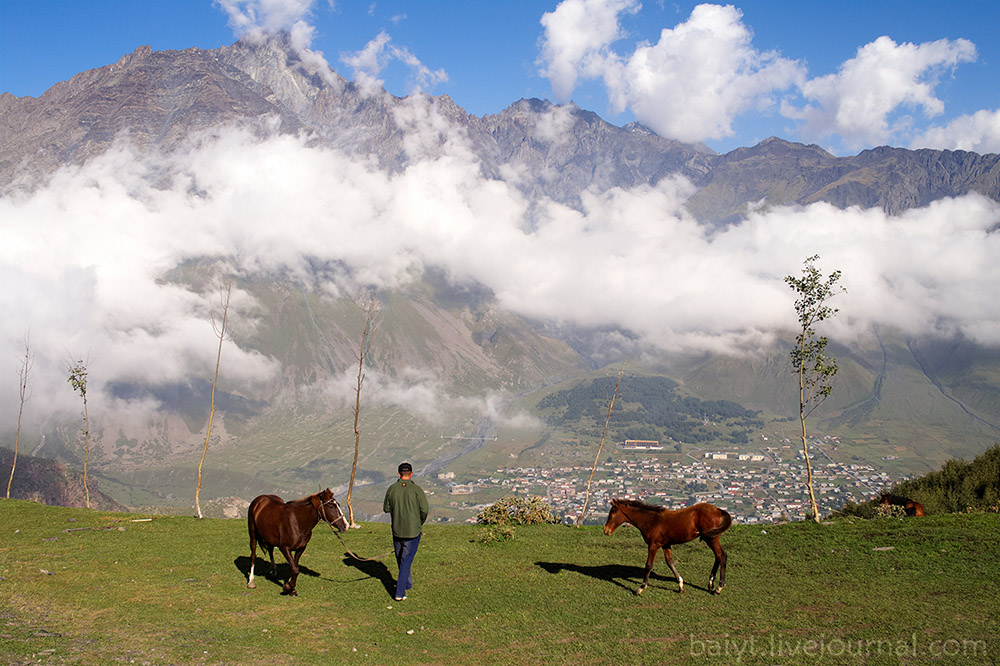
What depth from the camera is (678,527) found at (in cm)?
1515

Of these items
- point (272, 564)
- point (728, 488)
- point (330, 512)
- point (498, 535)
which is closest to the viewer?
point (330, 512)

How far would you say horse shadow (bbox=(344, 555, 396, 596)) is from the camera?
16.4 meters

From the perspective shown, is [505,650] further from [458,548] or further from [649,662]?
[458,548]

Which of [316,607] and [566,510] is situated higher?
[316,607]

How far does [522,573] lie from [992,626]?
11119 millimetres

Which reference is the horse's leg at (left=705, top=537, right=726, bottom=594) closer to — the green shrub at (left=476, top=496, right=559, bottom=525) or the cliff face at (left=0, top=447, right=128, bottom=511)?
the green shrub at (left=476, top=496, right=559, bottom=525)

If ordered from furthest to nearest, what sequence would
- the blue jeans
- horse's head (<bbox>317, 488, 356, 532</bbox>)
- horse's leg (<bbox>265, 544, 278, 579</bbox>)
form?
horse's leg (<bbox>265, 544, 278, 579</bbox>)
horse's head (<bbox>317, 488, 356, 532</bbox>)
the blue jeans

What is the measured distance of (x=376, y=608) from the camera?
14633 mm

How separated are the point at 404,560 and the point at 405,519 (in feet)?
3.80

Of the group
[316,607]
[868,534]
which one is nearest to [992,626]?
[868,534]

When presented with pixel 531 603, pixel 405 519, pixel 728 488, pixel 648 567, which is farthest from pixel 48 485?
pixel 728 488

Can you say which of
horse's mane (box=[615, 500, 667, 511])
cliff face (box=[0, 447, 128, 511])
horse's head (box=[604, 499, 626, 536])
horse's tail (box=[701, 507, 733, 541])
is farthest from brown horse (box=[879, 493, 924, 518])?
cliff face (box=[0, 447, 128, 511])

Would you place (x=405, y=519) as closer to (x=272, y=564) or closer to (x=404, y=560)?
(x=404, y=560)

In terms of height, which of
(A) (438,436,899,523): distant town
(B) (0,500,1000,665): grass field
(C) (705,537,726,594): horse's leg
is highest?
(C) (705,537,726,594): horse's leg
